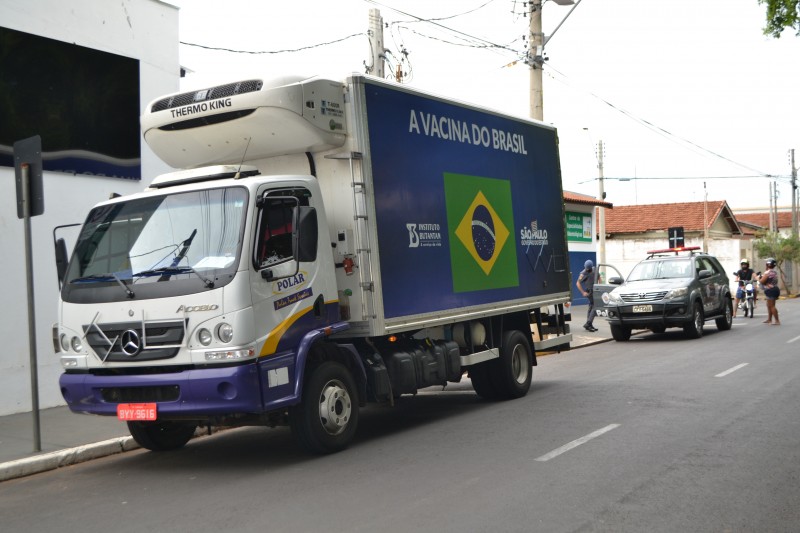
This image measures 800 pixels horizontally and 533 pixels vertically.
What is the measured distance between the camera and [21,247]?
431 inches

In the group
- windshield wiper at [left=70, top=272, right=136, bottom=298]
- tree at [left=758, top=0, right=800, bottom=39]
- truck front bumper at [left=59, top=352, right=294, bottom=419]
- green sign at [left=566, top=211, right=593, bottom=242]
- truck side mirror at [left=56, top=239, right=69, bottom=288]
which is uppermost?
tree at [left=758, top=0, right=800, bottom=39]

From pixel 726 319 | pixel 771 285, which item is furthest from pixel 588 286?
Result: pixel 771 285

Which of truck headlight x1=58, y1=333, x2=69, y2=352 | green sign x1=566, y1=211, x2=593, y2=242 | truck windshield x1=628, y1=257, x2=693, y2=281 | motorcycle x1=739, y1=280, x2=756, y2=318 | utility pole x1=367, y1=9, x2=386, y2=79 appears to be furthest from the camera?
green sign x1=566, y1=211, x2=593, y2=242

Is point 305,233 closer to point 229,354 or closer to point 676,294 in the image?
→ point 229,354

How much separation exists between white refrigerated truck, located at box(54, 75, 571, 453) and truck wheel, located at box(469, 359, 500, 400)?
0.61 meters

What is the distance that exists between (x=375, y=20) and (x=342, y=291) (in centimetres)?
1135

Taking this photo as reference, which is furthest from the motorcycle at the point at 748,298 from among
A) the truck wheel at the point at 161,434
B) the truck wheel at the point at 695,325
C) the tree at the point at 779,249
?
the tree at the point at 779,249

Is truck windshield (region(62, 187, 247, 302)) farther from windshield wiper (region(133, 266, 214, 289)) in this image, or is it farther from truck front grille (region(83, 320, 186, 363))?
truck front grille (region(83, 320, 186, 363))

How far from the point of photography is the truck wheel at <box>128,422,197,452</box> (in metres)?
8.35

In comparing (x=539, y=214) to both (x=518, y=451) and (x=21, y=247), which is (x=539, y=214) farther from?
(x=21, y=247)

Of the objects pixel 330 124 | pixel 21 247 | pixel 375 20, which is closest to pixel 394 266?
pixel 330 124

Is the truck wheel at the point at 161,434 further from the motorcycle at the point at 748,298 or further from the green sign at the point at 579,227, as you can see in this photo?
the green sign at the point at 579,227

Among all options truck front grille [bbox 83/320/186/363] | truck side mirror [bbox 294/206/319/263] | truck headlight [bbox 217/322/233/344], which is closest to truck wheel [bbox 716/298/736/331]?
truck side mirror [bbox 294/206/319/263]

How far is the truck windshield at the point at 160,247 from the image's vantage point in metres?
7.12
